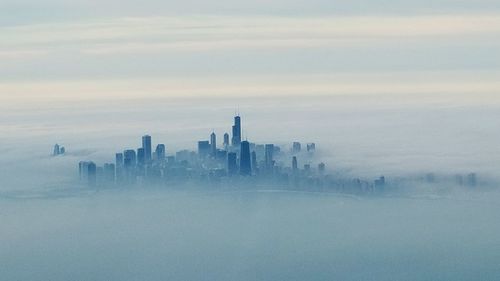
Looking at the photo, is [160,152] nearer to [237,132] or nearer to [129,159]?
[129,159]

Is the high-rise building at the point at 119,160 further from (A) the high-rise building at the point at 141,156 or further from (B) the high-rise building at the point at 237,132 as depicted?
(B) the high-rise building at the point at 237,132

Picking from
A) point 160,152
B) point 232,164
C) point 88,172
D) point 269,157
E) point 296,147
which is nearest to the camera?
point 88,172

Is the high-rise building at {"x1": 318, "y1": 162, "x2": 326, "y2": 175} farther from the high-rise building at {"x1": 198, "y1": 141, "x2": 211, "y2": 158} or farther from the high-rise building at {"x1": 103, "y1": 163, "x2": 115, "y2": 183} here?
the high-rise building at {"x1": 103, "y1": 163, "x2": 115, "y2": 183}

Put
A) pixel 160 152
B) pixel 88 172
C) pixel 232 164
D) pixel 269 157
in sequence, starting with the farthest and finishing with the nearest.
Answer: pixel 160 152 < pixel 269 157 < pixel 232 164 < pixel 88 172

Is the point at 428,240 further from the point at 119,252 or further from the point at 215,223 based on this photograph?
the point at 119,252

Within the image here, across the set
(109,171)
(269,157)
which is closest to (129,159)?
(109,171)
